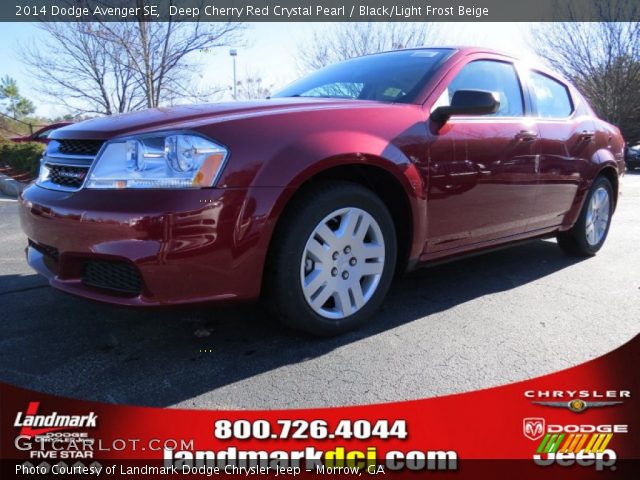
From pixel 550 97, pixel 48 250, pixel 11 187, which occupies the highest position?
pixel 550 97

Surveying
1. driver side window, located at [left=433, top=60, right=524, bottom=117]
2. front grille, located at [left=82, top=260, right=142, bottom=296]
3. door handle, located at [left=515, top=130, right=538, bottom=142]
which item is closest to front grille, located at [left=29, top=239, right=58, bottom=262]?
front grille, located at [left=82, top=260, right=142, bottom=296]

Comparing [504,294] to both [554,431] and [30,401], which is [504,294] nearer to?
[554,431]

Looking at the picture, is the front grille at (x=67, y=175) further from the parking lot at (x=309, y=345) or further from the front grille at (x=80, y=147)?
the parking lot at (x=309, y=345)

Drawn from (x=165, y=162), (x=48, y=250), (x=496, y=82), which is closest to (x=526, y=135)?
(x=496, y=82)

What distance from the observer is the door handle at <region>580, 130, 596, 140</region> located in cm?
401

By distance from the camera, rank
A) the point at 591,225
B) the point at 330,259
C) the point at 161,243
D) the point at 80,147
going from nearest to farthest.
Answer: the point at 161,243 → the point at 80,147 → the point at 330,259 → the point at 591,225

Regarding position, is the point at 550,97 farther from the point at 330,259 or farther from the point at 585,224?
the point at 330,259

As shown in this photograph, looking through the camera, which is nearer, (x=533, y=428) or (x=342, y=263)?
(x=533, y=428)

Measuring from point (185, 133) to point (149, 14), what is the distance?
29.4ft

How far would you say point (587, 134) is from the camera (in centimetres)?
407

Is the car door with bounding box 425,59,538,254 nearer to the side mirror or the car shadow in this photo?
the side mirror

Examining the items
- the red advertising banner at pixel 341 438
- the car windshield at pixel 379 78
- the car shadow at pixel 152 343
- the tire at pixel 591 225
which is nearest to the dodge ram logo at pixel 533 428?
the red advertising banner at pixel 341 438

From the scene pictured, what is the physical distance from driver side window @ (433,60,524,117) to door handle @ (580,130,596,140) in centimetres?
83

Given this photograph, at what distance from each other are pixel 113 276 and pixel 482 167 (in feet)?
7.21
